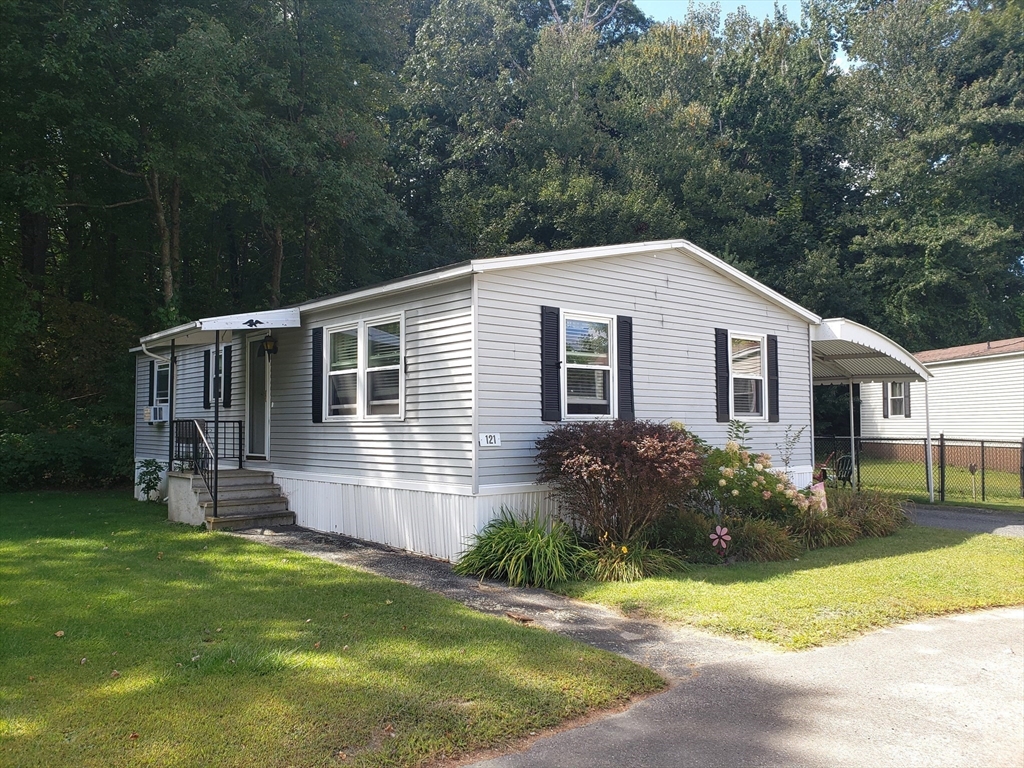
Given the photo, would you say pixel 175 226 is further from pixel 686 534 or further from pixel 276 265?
pixel 686 534

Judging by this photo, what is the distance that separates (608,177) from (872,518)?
62.7 ft

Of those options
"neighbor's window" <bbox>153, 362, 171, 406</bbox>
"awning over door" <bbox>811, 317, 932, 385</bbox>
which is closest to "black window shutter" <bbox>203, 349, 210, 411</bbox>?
"neighbor's window" <bbox>153, 362, 171, 406</bbox>

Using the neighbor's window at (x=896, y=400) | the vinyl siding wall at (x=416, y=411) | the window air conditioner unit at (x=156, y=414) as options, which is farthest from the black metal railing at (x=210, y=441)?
the neighbor's window at (x=896, y=400)

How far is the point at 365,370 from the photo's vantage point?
993 cm

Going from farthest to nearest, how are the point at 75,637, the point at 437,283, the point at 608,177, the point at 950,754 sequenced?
the point at 608,177 → the point at 437,283 → the point at 75,637 → the point at 950,754

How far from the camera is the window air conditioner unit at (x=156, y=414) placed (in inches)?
587

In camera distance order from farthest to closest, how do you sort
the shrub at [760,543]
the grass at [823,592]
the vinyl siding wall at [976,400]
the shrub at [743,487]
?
the vinyl siding wall at [976,400] < the shrub at [743,487] < the shrub at [760,543] < the grass at [823,592]

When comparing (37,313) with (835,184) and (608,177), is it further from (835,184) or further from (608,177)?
(835,184)

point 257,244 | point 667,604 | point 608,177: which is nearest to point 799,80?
point 608,177

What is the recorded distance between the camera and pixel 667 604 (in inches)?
257

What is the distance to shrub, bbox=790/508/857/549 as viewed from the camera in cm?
947

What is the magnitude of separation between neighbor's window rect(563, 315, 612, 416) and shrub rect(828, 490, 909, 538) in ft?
12.6

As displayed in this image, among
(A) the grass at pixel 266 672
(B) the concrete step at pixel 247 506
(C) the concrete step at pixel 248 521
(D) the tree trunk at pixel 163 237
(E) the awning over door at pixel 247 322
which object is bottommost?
(A) the grass at pixel 266 672

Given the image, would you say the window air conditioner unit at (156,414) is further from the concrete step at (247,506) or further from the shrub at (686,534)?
the shrub at (686,534)
